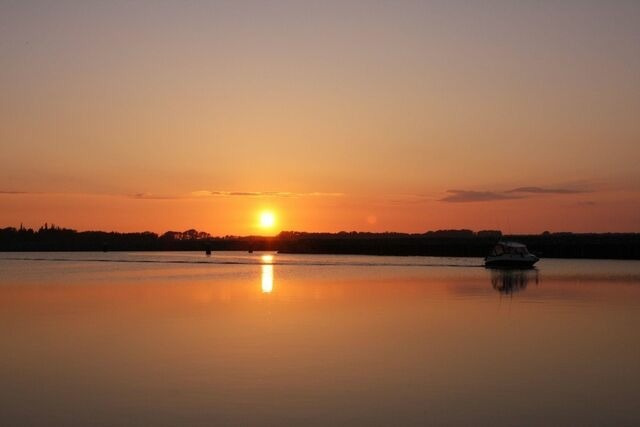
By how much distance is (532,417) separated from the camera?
523 inches

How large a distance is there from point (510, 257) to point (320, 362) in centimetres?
5708

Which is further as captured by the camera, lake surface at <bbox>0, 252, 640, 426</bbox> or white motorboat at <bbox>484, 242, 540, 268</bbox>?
white motorboat at <bbox>484, 242, 540, 268</bbox>

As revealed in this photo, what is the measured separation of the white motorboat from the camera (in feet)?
236

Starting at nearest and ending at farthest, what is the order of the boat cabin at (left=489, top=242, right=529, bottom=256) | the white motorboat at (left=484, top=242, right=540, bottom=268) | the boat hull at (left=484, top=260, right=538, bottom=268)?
the boat hull at (left=484, top=260, right=538, bottom=268) → the white motorboat at (left=484, top=242, right=540, bottom=268) → the boat cabin at (left=489, top=242, right=529, bottom=256)

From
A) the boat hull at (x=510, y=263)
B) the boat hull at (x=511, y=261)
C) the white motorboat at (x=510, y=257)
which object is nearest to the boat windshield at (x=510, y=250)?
the white motorboat at (x=510, y=257)

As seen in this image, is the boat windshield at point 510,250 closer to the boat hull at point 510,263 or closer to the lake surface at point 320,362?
the boat hull at point 510,263

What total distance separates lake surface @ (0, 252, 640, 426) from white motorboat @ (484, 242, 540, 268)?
3700cm

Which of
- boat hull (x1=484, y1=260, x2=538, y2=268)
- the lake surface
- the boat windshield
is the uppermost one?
the boat windshield

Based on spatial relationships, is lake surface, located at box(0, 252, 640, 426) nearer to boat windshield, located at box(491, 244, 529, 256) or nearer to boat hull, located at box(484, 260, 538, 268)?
boat hull, located at box(484, 260, 538, 268)

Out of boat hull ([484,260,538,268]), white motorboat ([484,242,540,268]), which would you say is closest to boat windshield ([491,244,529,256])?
white motorboat ([484,242,540,268])

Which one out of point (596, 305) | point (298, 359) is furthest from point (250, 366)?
point (596, 305)

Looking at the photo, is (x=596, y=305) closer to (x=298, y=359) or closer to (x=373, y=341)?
(x=373, y=341)

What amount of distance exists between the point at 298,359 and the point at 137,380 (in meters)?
4.09

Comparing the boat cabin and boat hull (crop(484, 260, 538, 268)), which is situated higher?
the boat cabin
